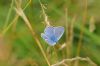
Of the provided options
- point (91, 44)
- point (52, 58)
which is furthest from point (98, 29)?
point (52, 58)

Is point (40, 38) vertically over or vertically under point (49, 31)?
over

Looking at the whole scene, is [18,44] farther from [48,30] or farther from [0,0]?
[48,30]

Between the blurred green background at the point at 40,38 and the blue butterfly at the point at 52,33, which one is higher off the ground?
the blurred green background at the point at 40,38

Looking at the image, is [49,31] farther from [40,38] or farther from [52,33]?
[40,38]

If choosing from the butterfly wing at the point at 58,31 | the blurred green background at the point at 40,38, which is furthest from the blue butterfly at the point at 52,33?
the blurred green background at the point at 40,38

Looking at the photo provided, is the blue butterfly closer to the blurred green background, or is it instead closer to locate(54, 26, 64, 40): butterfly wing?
locate(54, 26, 64, 40): butterfly wing

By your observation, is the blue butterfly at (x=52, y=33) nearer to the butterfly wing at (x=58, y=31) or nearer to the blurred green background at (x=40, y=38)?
the butterfly wing at (x=58, y=31)

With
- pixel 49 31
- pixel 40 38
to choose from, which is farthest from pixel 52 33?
pixel 40 38

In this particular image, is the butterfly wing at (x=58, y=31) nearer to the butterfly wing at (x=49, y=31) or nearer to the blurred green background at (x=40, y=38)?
the butterfly wing at (x=49, y=31)

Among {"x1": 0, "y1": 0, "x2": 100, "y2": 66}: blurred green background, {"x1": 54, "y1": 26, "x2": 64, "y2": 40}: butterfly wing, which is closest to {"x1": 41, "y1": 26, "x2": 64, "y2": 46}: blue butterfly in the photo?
{"x1": 54, "y1": 26, "x2": 64, "y2": 40}: butterfly wing

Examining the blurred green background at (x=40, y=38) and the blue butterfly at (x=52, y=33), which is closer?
the blue butterfly at (x=52, y=33)

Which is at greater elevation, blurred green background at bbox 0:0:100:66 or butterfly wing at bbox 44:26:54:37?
blurred green background at bbox 0:0:100:66
